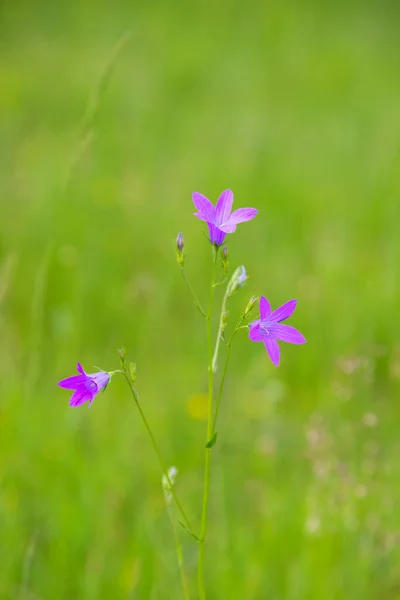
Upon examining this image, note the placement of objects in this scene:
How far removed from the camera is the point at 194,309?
3.69 meters

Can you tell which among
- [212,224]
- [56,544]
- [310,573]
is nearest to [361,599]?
[310,573]

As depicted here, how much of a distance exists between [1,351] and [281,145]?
128 inches

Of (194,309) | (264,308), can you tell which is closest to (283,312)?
(264,308)

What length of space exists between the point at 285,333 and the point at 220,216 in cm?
22

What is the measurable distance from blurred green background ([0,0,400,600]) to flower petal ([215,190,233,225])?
1.91 ft

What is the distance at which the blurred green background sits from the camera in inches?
76.9

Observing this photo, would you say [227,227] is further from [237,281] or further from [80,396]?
[80,396]

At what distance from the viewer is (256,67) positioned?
7305mm

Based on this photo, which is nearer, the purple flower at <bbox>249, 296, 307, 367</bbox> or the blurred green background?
the purple flower at <bbox>249, 296, 307, 367</bbox>

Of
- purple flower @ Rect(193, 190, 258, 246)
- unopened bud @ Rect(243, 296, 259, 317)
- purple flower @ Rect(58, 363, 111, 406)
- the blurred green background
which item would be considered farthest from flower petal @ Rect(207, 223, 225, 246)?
the blurred green background

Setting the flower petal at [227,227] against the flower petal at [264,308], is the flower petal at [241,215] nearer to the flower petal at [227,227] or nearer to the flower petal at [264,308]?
the flower petal at [227,227]

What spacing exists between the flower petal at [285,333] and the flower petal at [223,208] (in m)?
0.20

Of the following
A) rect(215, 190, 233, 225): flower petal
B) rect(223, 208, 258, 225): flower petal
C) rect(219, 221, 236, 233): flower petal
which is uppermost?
rect(215, 190, 233, 225): flower petal

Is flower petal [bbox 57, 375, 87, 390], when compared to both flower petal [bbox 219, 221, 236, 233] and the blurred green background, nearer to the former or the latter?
flower petal [bbox 219, 221, 236, 233]
